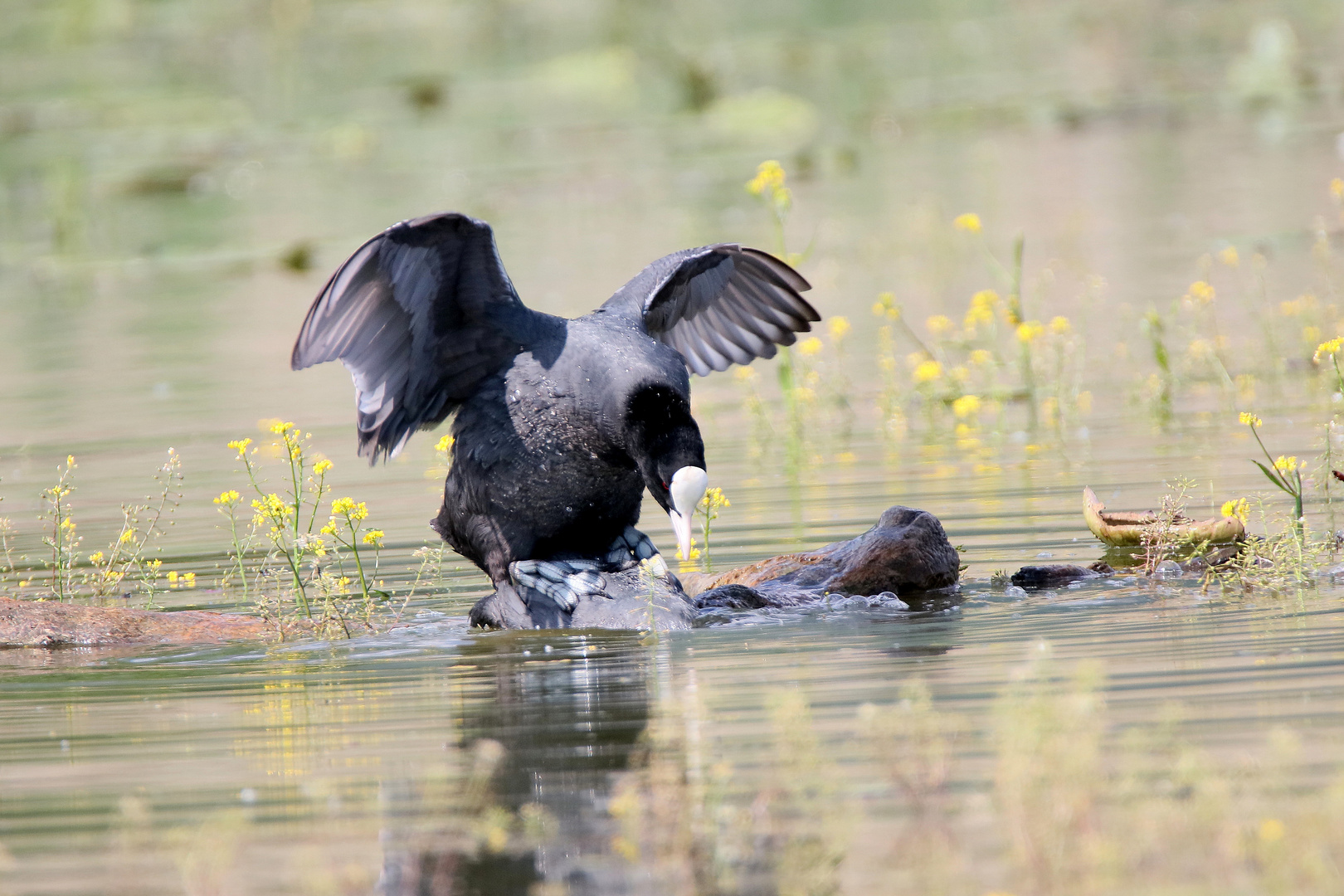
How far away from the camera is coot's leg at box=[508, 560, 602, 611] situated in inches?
252

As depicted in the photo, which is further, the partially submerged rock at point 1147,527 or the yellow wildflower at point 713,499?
the yellow wildflower at point 713,499

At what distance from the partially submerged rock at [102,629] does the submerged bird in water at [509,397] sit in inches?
33.9

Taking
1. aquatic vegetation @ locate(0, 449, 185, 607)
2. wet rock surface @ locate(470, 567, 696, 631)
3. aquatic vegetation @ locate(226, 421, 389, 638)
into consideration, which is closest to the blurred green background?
aquatic vegetation @ locate(0, 449, 185, 607)

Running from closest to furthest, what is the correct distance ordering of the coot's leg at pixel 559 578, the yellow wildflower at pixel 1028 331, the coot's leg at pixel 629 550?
1. the coot's leg at pixel 559 578
2. the coot's leg at pixel 629 550
3. the yellow wildflower at pixel 1028 331

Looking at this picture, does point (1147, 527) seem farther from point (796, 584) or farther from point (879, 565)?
point (796, 584)

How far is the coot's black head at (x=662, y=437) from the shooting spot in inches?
238

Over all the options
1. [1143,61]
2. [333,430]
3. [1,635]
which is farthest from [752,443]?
[1143,61]

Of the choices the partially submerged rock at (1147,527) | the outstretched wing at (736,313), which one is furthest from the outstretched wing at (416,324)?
the partially submerged rock at (1147,527)

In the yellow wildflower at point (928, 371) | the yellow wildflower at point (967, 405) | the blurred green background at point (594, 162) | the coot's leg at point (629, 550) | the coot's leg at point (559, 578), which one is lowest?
the coot's leg at point (559, 578)

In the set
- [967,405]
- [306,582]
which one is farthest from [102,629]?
[967,405]

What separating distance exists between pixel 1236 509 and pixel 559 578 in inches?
89.4

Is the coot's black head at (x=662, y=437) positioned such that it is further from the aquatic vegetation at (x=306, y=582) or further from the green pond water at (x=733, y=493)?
the aquatic vegetation at (x=306, y=582)

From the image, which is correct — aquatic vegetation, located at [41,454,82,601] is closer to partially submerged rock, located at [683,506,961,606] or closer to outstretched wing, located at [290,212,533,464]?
outstretched wing, located at [290,212,533,464]

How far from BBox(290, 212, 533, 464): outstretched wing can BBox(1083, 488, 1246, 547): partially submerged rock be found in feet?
7.00
